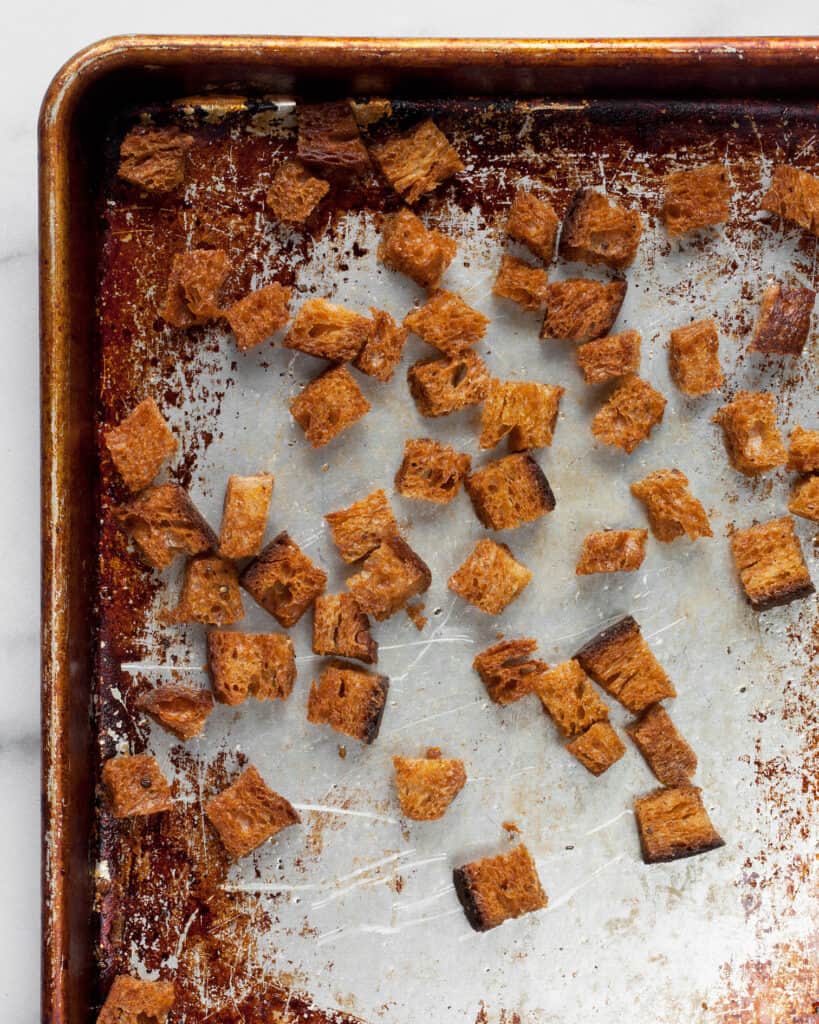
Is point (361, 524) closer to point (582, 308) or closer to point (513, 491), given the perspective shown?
point (513, 491)

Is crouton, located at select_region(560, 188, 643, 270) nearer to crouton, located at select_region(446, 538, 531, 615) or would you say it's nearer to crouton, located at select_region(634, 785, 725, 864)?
crouton, located at select_region(446, 538, 531, 615)

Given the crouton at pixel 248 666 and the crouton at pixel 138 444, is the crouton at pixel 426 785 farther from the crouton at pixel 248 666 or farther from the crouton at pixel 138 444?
the crouton at pixel 138 444

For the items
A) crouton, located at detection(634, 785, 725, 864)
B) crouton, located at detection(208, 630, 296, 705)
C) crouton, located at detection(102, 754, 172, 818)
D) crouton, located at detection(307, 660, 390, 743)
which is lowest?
crouton, located at detection(634, 785, 725, 864)

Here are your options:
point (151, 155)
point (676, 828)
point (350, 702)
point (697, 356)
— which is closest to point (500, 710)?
point (350, 702)

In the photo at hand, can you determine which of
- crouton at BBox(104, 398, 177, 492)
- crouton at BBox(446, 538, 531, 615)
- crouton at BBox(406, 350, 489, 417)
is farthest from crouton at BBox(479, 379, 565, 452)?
crouton at BBox(104, 398, 177, 492)

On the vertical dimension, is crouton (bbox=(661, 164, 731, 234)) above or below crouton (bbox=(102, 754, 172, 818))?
above

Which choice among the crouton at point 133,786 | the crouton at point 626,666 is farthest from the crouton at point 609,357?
the crouton at point 133,786
